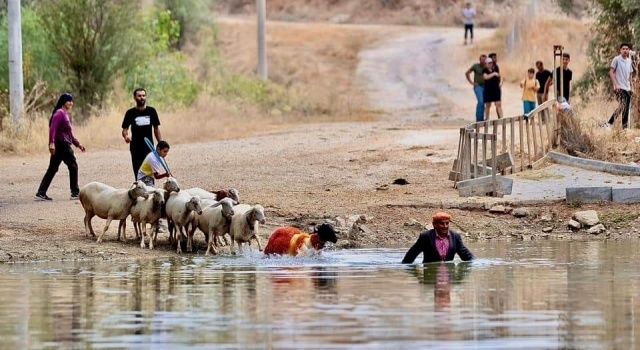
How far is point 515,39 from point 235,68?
11.3m

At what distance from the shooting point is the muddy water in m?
12.7

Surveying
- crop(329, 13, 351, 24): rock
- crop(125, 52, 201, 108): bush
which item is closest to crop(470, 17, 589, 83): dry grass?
crop(125, 52, 201, 108): bush

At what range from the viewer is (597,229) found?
22.1m

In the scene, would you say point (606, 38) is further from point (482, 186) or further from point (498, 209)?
point (498, 209)

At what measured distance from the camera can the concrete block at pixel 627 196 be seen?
2325 cm

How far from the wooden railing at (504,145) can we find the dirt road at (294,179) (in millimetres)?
587

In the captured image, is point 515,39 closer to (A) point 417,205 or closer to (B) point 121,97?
(B) point 121,97

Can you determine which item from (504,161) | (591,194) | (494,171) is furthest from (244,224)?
(504,161)

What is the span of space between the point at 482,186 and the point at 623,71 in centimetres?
539

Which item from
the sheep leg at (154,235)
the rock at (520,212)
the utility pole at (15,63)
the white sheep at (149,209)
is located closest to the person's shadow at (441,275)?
the white sheep at (149,209)

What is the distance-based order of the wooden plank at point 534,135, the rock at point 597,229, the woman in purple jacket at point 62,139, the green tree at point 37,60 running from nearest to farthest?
the rock at point 597,229, the woman in purple jacket at point 62,139, the wooden plank at point 534,135, the green tree at point 37,60

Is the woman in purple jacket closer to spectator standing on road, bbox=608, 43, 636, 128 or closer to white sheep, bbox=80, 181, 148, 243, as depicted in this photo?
white sheep, bbox=80, 181, 148, 243

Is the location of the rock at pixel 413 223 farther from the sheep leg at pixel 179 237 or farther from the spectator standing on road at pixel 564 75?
the spectator standing on road at pixel 564 75

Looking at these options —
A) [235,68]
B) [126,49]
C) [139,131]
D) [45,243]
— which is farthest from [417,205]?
[235,68]
